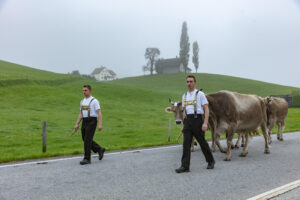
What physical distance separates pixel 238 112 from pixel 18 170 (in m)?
6.34

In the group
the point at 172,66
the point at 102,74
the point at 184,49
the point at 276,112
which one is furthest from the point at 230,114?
the point at 102,74

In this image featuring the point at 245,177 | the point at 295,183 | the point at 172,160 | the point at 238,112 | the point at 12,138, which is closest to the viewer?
the point at 295,183

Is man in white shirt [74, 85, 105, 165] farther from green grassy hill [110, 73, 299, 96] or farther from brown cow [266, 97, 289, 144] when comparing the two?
green grassy hill [110, 73, 299, 96]

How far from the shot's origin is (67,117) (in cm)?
2405

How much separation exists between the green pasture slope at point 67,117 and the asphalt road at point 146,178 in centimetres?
278

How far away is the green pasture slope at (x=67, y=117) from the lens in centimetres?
1245

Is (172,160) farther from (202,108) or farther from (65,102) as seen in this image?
(65,102)

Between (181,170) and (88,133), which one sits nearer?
(181,170)

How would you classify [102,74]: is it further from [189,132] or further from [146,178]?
[146,178]

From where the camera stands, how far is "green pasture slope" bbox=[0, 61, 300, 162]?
40.8ft

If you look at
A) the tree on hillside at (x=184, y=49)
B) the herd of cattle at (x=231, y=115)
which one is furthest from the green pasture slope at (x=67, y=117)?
the tree on hillside at (x=184, y=49)

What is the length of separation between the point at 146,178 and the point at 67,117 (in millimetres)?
19274

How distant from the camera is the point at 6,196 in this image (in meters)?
4.90

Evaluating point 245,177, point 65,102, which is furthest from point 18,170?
point 65,102
